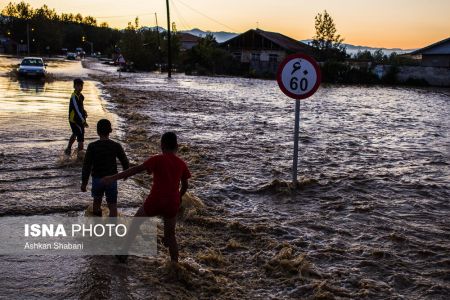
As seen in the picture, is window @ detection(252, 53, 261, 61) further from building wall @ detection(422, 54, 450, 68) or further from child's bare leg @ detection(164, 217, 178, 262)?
child's bare leg @ detection(164, 217, 178, 262)

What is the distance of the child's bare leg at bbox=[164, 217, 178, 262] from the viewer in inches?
169

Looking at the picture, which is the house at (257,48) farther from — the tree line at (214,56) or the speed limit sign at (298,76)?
the speed limit sign at (298,76)

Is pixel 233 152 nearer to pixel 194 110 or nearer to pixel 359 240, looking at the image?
pixel 359 240

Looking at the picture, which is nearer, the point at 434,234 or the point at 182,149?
the point at 434,234

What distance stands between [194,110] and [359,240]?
46.8 ft

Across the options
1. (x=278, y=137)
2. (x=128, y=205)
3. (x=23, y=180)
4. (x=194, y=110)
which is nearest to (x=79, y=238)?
(x=128, y=205)

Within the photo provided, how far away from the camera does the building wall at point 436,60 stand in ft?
157

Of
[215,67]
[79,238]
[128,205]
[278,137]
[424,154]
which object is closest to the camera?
[79,238]

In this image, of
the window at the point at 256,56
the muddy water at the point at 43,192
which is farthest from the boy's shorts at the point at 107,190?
the window at the point at 256,56

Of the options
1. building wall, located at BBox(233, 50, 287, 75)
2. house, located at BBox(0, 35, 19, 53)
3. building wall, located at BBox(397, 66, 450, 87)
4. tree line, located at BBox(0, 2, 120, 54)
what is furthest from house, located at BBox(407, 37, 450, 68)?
house, located at BBox(0, 35, 19, 53)

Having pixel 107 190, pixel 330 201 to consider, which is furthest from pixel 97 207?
pixel 330 201

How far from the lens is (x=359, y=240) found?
18.7 feet

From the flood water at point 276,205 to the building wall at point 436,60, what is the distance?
3697 centimetres

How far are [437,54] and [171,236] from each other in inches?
2001
